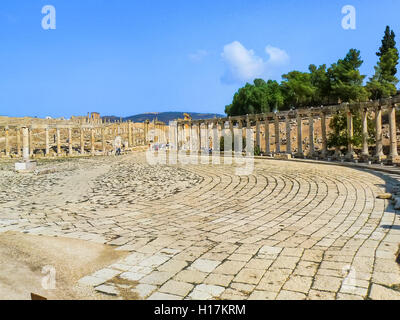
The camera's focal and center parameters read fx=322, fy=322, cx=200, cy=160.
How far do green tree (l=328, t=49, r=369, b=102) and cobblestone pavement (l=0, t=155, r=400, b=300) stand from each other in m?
41.1

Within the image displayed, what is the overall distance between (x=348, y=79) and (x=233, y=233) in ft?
169

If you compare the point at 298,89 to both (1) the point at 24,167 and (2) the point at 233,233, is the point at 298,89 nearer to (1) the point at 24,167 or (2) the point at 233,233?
(1) the point at 24,167

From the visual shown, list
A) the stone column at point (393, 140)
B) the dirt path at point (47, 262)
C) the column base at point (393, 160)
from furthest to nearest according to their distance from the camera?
the stone column at point (393, 140) → the column base at point (393, 160) → the dirt path at point (47, 262)

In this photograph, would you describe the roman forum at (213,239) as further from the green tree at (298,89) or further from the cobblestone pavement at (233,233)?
the green tree at (298,89)

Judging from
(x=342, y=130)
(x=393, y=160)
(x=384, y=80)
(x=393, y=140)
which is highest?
Result: (x=384, y=80)

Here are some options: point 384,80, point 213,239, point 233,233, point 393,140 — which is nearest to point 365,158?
point 393,140

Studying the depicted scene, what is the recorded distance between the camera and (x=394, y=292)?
11.0 ft

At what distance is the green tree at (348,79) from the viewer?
4744cm

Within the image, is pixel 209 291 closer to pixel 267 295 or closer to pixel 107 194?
pixel 267 295

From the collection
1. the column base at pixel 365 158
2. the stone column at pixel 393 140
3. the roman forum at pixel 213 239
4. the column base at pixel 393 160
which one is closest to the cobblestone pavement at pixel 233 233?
the roman forum at pixel 213 239

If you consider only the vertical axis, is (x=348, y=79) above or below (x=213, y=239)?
above

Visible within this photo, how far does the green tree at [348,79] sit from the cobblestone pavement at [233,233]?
41.1 meters

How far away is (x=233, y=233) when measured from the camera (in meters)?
5.77
